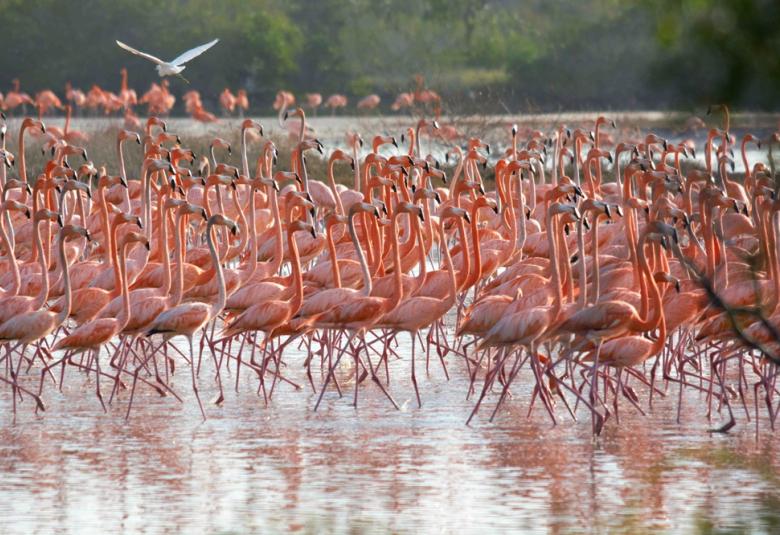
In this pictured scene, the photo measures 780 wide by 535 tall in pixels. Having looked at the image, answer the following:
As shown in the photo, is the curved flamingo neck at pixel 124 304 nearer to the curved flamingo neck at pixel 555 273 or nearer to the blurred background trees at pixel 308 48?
the curved flamingo neck at pixel 555 273

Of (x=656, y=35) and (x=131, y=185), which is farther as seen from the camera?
(x=131, y=185)

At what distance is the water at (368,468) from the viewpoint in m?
5.85

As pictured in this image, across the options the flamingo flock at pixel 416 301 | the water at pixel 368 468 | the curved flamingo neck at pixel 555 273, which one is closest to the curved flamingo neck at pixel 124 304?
the flamingo flock at pixel 416 301

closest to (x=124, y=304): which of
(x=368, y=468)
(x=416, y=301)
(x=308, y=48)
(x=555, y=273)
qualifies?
(x=416, y=301)

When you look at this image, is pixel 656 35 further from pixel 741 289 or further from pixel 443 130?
pixel 443 130

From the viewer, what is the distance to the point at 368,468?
6797mm

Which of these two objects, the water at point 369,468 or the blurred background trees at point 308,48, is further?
the blurred background trees at point 308,48

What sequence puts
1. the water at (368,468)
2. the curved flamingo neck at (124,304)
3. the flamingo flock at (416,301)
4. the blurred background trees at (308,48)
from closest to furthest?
the water at (368,468)
the flamingo flock at (416,301)
the curved flamingo neck at (124,304)
the blurred background trees at (308,48)

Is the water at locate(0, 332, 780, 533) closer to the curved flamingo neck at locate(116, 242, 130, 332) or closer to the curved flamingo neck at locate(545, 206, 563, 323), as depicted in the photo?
the curved flamingo neck at locate(116, 242, 130, 332)

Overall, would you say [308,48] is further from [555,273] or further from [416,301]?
[555,273]

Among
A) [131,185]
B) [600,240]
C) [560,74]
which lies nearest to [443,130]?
[131,185]

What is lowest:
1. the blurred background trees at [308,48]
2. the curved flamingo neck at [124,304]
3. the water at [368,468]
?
the water at [368,468]

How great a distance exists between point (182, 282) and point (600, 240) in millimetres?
3631

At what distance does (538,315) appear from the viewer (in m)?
7.73
